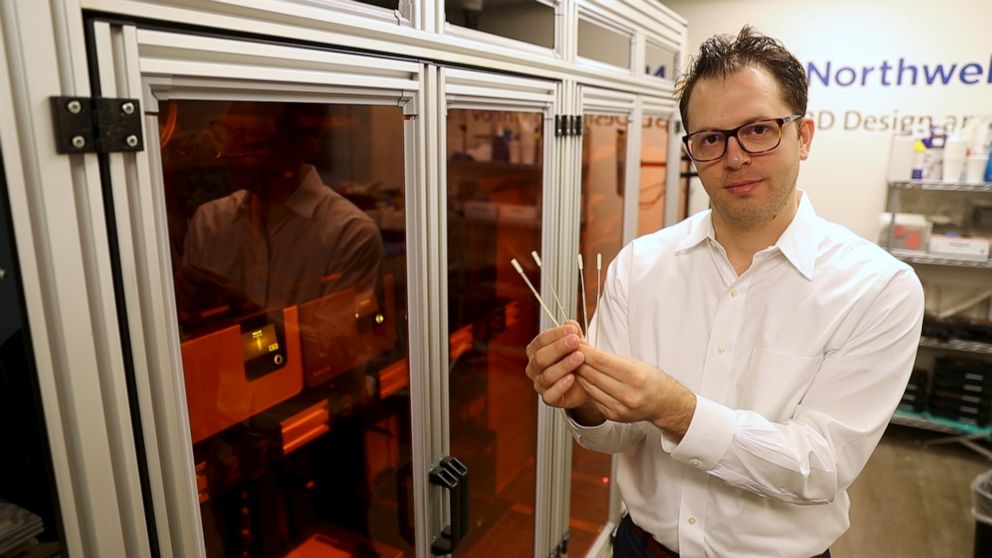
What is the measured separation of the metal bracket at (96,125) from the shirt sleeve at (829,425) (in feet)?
3.47

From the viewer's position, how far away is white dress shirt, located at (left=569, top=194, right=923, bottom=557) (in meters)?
1.21

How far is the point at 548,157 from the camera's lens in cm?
185

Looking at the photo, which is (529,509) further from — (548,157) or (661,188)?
(661,188)

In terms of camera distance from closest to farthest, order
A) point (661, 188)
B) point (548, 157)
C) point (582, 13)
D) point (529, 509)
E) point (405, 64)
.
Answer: point (405, 64)
point (548, 157)
point (582, 13)
point (529, 509)
point (661, 188)

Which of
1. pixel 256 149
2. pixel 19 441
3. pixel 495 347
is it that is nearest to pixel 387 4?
pixel 256 149

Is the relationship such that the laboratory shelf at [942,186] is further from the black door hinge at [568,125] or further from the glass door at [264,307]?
the glass door at [264,307]

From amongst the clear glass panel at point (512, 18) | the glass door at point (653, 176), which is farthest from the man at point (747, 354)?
the glass door at point (653, 176)

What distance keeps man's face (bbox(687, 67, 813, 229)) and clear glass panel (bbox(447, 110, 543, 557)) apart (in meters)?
0.86

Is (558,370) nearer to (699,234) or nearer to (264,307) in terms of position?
(699,234)

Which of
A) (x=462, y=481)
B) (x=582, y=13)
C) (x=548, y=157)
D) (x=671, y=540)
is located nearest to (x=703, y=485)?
(x=671, y=540)

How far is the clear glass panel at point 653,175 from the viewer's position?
9.53 feet

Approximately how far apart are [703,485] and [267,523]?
1069 mm

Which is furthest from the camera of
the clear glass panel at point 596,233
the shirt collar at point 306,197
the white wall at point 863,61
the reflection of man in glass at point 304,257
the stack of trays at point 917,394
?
the stack of trays at point 917,394

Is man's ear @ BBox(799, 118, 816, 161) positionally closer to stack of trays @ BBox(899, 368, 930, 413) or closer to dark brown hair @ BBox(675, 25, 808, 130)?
dark brown hair @ BBox(675, 25, 808, 130)
